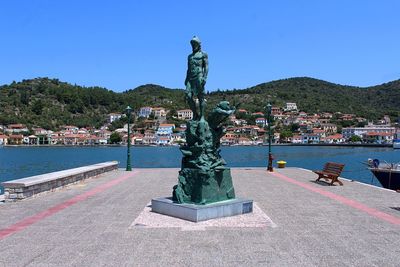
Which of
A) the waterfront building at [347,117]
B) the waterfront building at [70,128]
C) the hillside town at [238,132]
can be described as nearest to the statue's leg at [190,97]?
the hillside town at [238,132]

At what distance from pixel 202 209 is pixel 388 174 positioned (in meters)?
15.9

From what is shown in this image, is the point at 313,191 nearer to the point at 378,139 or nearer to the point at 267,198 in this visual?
the point at 267,198

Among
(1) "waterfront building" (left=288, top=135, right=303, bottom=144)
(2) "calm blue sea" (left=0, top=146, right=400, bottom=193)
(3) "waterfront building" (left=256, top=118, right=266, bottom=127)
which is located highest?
(3) "waterfront building" (left=256, top=118, right=266, bottom=127)

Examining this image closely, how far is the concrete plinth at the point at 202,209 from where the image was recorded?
30.9 feet

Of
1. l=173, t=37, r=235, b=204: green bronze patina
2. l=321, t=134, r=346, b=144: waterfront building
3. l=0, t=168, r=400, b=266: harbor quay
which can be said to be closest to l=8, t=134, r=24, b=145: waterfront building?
l=321, t=134, r=346, b=144: waterfront building

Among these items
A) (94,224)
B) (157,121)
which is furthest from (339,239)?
(157,121)

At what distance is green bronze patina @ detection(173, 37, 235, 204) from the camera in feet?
33.6

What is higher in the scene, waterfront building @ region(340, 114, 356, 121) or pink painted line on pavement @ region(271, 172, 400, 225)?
waterfront building @ region(340, 114, 356, 121)

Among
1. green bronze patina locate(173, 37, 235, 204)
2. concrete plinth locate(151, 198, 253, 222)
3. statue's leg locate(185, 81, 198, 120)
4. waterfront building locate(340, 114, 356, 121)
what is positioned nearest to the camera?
concrete plinth locate(151, 198, 253, 222)

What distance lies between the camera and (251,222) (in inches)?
364

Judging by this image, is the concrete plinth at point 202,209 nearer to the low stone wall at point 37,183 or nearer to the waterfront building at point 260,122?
the low stone wall at point 37,183

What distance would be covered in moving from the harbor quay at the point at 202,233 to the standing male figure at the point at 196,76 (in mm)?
2893

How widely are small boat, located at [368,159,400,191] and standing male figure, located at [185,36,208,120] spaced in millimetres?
14386

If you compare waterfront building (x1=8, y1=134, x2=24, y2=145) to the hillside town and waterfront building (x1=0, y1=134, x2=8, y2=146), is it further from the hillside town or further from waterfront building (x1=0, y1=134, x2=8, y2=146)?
waterfront building (x1=0, y1=134, x2=8, y2=146)
